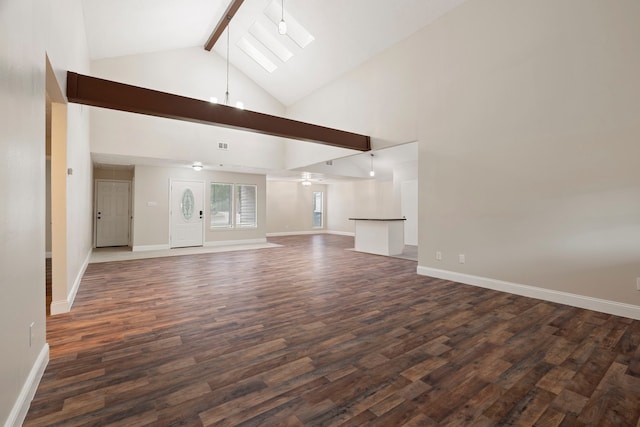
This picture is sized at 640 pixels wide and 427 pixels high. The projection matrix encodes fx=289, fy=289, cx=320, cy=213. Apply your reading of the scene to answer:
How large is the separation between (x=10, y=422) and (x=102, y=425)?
0.38 m

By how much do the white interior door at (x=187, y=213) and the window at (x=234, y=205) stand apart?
1.40ft

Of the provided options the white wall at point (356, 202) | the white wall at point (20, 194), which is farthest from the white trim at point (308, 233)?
the white wall at point (20, 194)

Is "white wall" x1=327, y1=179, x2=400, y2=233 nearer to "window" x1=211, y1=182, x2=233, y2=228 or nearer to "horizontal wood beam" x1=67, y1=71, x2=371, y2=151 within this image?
"window" x1=211, y1=182, x2=233, y2=228

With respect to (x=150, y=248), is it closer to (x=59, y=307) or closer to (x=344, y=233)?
(x=59, y=307)

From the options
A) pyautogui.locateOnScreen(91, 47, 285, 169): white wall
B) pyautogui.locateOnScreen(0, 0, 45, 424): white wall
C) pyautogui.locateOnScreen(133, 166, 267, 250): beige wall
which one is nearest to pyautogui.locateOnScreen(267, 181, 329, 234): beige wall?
pyautogui.locateOnScreen(133, 166, 267, 250): beige wall

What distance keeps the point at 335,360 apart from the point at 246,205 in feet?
26.6

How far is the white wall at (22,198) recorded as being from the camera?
1.38 meters

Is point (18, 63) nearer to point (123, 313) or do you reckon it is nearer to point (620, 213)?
point (123, 313)

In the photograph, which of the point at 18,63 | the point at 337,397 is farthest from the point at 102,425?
the point at 18,63

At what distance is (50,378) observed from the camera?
1.93m

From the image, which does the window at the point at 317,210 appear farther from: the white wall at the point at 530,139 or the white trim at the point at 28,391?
the white trim at the point at 28,391

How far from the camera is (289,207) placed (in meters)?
12.9

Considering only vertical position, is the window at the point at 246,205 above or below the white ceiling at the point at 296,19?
below

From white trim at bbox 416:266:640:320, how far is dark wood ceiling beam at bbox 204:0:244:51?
599cm
